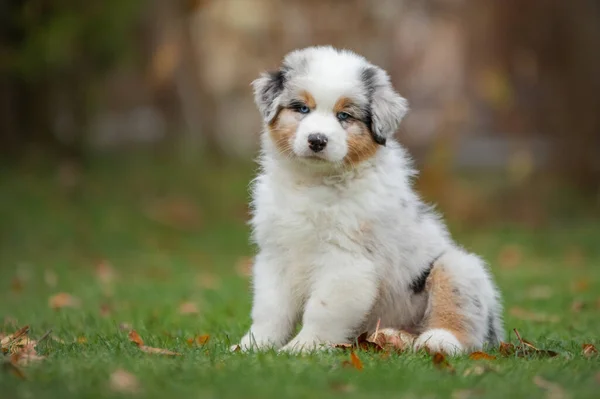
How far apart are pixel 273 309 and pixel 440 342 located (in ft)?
3.17

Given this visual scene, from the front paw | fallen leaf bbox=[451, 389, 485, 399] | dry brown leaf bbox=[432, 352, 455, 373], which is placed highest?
fallen leaf bbox=[451, 389, 485, 399]

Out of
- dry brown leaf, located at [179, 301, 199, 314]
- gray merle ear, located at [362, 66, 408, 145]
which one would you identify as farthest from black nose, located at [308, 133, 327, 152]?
dry brown leaf, located at [179, 301, 199, 314]

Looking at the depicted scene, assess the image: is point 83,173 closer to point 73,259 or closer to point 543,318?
point 73,259

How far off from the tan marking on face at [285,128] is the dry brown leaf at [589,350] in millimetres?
2042

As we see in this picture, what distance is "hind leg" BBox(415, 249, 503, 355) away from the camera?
5.26 m

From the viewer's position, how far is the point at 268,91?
222 inches

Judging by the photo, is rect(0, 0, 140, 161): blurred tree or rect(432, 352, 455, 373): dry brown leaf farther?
rect(0, 0, 140, 161): blurred tree

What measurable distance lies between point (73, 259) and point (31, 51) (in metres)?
4.01

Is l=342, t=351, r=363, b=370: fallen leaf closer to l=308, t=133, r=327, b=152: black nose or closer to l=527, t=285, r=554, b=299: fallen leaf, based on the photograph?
l=308, t=133, r=327, b=152: black nose

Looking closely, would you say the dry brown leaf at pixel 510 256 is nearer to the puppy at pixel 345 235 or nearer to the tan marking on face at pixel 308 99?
the puppy at pixel 345 235

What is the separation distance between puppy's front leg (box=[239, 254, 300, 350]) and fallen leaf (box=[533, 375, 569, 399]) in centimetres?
153

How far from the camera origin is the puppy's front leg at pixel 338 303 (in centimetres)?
508

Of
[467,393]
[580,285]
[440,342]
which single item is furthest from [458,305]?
[580,285]

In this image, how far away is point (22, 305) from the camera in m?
9.04
